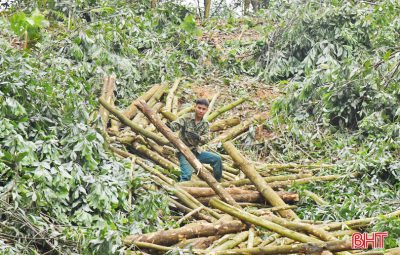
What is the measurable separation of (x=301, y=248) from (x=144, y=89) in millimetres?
6769

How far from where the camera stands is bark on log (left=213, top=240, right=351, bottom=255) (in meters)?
4.78

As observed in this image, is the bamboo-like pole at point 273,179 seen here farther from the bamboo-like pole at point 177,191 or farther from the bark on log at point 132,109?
the bark on log at point 132,109

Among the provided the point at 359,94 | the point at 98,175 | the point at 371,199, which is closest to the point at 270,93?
the point at 359,94

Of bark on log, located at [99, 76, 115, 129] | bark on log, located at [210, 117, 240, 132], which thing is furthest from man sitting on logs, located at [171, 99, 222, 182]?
bark on log, located at [210, 117, 240, 132]

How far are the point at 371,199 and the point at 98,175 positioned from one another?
3022 mm

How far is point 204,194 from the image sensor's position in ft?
22.4

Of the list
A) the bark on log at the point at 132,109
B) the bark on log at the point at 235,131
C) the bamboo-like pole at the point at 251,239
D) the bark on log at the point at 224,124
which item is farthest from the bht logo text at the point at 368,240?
the bark on log at the point at 224,124

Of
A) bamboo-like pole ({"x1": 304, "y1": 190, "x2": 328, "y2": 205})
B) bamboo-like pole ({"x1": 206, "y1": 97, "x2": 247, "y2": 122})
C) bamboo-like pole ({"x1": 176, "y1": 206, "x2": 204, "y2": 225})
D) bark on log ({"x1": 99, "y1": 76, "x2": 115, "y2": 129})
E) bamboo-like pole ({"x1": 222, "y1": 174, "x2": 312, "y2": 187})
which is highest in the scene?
bark on log ({"x1": 99, "y1": 76, "x2": 115, "y2": 129})

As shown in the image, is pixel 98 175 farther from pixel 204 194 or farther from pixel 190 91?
pixel 190 91

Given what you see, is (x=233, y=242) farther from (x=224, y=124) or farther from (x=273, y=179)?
(x=224, y=124)

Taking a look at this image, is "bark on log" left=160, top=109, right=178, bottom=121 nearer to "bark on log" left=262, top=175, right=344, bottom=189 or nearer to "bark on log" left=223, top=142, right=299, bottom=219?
"bark on log" left=262, top=175, right=344, bottom=189

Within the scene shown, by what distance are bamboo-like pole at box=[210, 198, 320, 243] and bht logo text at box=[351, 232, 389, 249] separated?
15.0 inches

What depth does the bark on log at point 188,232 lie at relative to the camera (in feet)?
17.6

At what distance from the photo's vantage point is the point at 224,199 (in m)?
6.39
